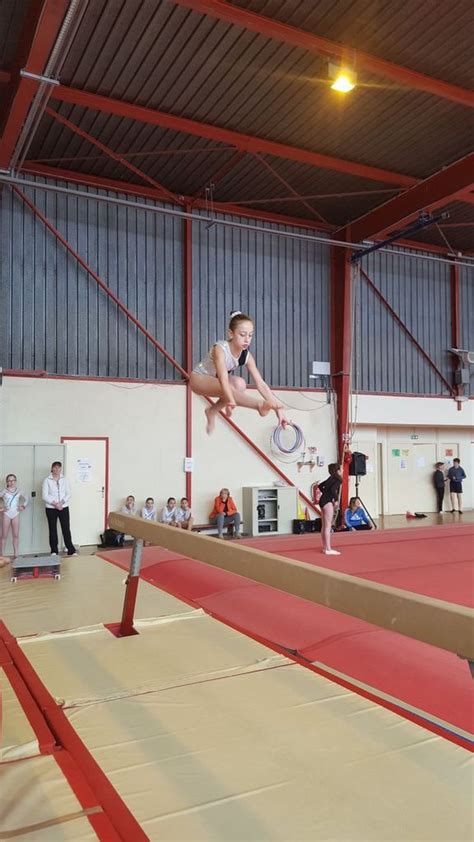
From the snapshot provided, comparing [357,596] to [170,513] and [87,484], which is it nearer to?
[170,513]

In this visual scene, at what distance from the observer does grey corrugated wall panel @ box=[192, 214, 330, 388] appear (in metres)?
12.2

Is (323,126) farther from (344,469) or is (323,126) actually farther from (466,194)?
(344,469)

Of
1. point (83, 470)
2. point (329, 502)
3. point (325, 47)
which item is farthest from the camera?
point (83, 470)

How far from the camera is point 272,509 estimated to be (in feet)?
40.3

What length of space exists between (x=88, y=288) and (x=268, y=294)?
3.97 metres

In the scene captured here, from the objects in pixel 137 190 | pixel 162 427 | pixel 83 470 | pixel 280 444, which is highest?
pixel 137 190

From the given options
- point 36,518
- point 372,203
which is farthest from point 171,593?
point 372,203

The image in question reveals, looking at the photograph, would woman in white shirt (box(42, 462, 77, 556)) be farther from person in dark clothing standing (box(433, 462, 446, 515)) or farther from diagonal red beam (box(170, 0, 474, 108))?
person in dark clothing standing (box(433, 462, 446, 515))

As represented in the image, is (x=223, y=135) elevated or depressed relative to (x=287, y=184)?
elevated

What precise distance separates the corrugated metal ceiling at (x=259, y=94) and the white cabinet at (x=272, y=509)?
6232mm

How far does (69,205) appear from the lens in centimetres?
1091

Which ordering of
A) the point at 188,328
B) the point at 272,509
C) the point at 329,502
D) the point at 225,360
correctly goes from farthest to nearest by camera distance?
the point at 272,509, the point at 188,328, the point at 329,502, the point at 225,360

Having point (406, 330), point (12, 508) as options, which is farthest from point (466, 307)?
point (12, 508)

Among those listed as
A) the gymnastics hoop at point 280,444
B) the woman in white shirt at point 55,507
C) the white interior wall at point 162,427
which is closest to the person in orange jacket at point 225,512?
the white interior wall at point 162,427
